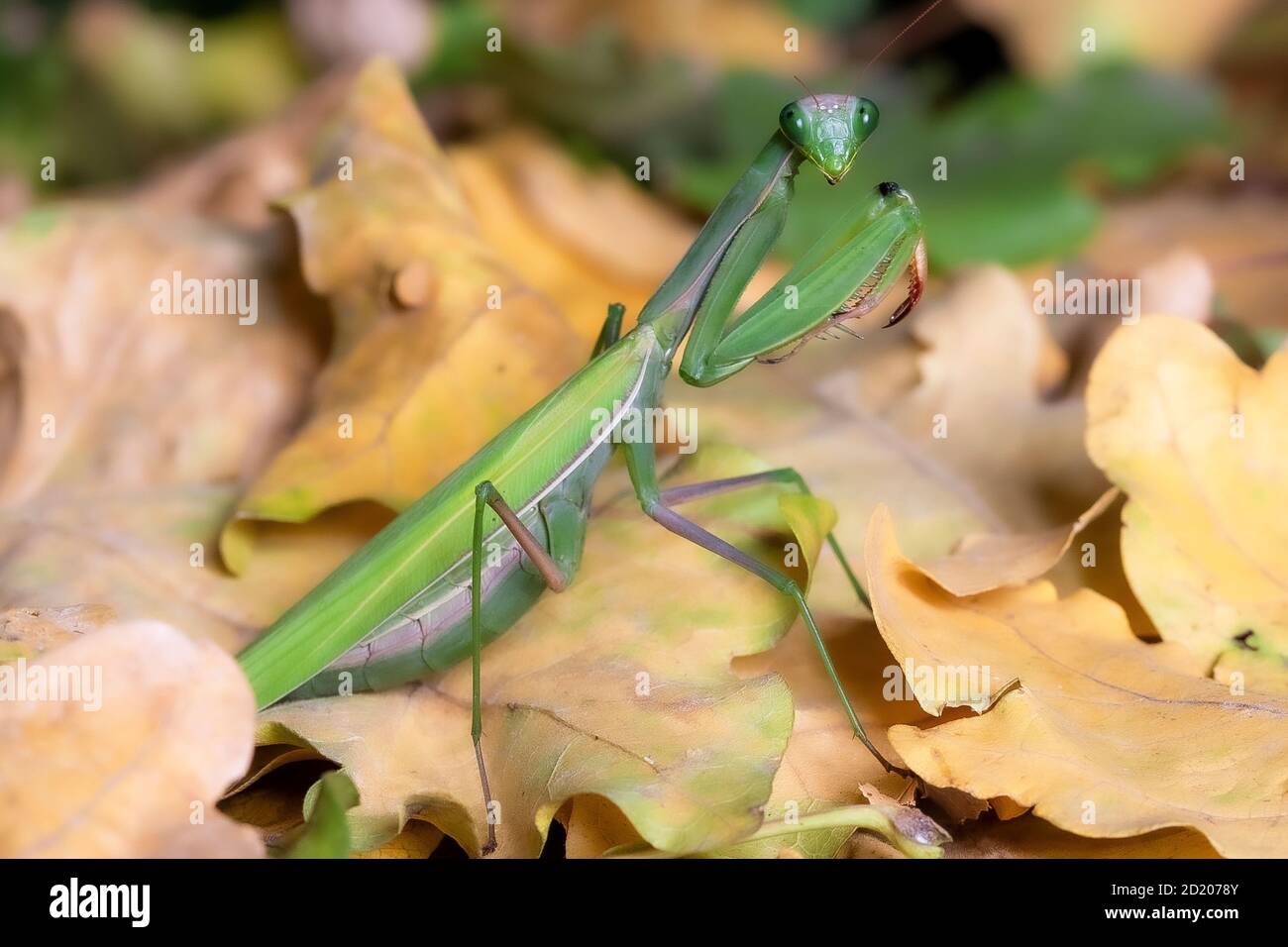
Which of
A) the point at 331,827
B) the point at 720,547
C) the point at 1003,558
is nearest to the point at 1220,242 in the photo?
the point at 1003,558

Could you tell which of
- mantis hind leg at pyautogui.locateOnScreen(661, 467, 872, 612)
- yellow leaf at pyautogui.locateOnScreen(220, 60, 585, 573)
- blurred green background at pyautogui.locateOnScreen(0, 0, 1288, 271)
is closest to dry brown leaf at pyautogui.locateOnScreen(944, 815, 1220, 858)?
mantis hind leg at pyautogui.locateOnScreen(661, 467, 872, 612)

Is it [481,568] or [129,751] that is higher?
[481,568]

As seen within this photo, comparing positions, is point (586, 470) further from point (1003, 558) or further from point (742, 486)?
point (1003, 558)

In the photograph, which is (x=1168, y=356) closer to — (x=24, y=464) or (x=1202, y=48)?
(x=24, y=464)

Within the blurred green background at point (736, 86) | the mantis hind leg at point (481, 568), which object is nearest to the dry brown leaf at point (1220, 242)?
the blurred green background at point (736, 86)

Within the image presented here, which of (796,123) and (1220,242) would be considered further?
(1220,242)
